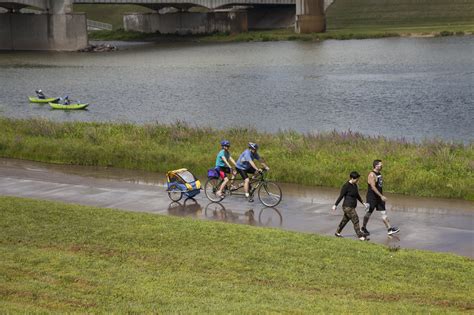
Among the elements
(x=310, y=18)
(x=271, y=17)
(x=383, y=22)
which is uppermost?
(x=271, y=17)

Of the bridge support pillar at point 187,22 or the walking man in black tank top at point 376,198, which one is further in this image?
the bridge support pillar at point 187,22

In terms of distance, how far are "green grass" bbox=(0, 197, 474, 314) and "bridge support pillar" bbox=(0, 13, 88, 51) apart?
315 feet

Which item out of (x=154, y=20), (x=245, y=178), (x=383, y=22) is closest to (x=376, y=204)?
(x=245, y=178)

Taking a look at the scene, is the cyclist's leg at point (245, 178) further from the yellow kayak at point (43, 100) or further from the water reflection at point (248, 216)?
the yellow kayak at point (43, 100)

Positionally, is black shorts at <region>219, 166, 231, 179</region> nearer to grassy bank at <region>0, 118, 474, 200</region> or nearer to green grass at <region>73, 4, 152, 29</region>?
grassy bank at <region>0, 118, 474, 200</region>

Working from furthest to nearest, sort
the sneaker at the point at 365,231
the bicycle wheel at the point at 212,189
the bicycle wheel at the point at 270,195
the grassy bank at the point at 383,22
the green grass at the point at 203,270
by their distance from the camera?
the grassy bank at the point at 383,22
the bicycle wheel at the point at 212,189
the bicycle wheel at the point at 270,195
the sneaker at the point at 365,231
the green grass at the point at 203,270

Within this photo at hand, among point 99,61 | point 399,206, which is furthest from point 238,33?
point 399,206

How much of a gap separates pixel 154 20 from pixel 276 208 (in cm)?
11811

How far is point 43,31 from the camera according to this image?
115 metres

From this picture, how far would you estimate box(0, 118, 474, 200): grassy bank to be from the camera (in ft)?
88.5

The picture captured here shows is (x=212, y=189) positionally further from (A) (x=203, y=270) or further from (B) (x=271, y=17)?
(B) (x=271, y=17)

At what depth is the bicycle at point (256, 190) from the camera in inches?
962


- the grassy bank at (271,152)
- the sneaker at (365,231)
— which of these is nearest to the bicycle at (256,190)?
the grassy bank at (271,152)

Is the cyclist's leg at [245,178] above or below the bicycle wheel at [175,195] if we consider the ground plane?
above
